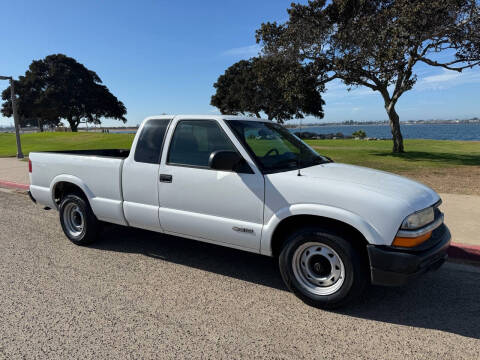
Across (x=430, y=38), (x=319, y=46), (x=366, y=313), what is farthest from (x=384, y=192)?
(x=319, y=46)

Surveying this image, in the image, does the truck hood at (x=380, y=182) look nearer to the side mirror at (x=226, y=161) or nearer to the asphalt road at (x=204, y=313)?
the side mirror at (x=226, y=161)

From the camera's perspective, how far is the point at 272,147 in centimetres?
418

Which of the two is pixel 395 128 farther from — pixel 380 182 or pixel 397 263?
pixel 397 263

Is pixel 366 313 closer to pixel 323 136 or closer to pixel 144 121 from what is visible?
pixel 144 121

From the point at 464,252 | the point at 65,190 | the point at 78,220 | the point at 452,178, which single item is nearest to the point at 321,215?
the point at 464,252

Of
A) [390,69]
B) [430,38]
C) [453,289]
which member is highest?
[430,38]

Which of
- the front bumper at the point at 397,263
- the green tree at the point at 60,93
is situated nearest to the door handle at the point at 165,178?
the front bumper at the point at 397,263

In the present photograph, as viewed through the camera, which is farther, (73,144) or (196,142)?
(73,144)

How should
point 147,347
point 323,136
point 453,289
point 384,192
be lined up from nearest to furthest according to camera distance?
point 147,347 < point 384,192 < point 453,289 < point 323,136

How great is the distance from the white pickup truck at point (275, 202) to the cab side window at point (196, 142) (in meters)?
0.01

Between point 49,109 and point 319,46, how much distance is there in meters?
52.4

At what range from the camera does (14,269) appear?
4418 mm

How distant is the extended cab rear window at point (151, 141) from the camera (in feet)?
14.6

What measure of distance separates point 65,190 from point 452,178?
10232 mm
